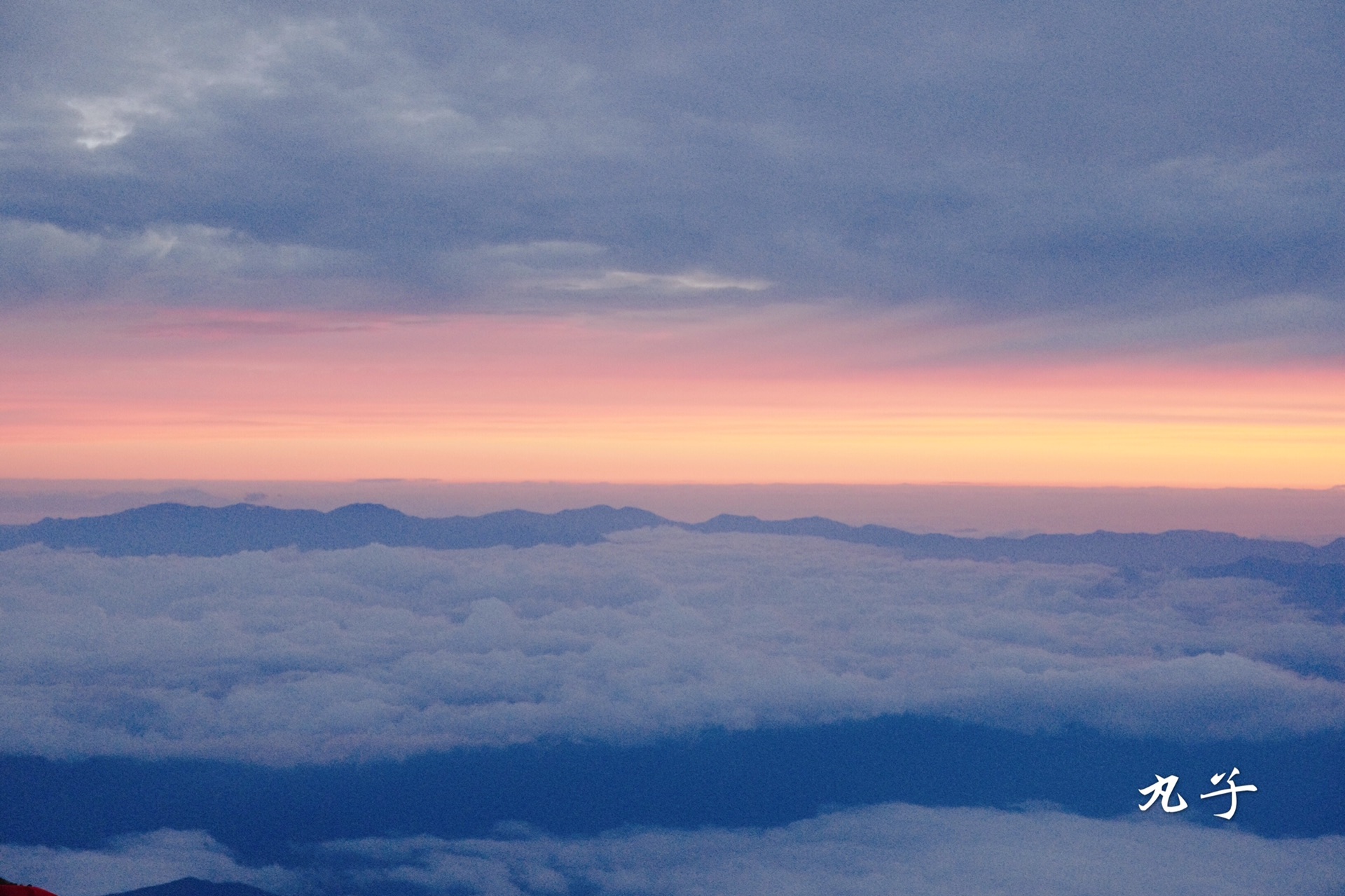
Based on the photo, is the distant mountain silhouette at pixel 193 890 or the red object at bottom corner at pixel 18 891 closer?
the red object at bottom corner at pixel 18 891

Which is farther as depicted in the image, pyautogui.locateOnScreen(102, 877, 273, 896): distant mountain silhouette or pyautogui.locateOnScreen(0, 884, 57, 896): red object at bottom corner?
pyautogui.locateOnScreen(102, 877, 273, 896): distant mountain silhouette

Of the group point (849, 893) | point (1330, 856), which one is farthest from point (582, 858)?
point (1330, 856)

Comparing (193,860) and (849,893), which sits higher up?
(849,893)

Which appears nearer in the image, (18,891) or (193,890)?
(18,891)

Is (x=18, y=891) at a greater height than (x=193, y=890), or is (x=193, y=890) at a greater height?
(x=18, y=891)

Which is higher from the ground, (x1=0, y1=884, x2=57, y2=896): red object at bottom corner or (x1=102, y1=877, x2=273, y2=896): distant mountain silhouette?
(x1=0, y1=884, x2=57, y2=896): red object at bottom corner

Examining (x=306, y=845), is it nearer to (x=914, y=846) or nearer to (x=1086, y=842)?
(x=914, y=846)

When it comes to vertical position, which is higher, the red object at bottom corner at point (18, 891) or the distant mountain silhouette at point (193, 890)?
the red object at bottom corner at point (18, 891)

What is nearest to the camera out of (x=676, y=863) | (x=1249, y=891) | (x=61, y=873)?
(x=1249, y=891)
